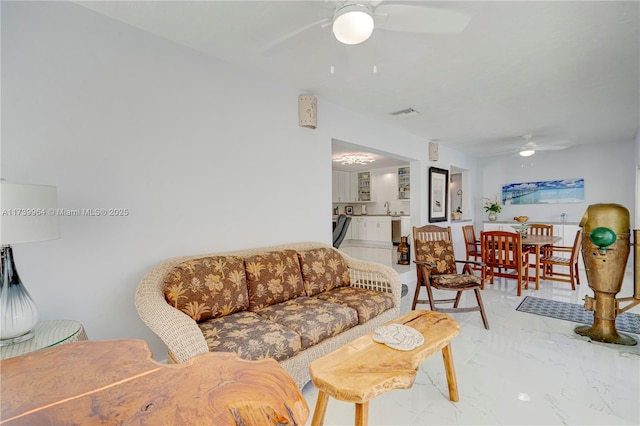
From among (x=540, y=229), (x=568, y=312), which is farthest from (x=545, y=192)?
(x=568, y=312)

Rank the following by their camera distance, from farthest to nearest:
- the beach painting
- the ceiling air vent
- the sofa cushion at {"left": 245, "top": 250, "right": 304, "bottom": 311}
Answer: the beach painting
the ceiling air vent
the sofa cushion at {"left": 245, "top": 250, "right": 304, "bottom": 311}

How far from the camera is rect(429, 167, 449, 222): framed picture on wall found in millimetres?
5188

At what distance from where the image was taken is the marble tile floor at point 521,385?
64.6 inches

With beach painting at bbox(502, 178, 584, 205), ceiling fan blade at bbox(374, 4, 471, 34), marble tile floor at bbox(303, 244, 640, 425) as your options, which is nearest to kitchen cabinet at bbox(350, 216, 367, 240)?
beach painting at bbox(502, 178, 584, 205)

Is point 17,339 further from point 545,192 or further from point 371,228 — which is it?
point 545,192

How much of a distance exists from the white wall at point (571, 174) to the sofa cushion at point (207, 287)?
20.9ft

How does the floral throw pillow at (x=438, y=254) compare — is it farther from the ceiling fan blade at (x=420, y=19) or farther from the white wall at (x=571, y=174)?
the white wall at (x=571, y=174)

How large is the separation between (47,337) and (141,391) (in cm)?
98

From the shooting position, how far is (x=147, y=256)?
2051mm

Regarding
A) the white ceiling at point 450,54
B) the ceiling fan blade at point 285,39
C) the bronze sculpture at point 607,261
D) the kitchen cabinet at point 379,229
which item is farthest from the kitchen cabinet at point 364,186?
the ceiling fan blade at point 285,39

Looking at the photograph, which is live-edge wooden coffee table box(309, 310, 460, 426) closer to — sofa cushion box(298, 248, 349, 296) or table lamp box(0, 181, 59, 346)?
sofa cushion box(298, 248, 349, 296)

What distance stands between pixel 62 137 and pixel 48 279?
82 centimetres

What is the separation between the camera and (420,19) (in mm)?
1857

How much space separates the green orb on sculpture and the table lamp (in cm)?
366
